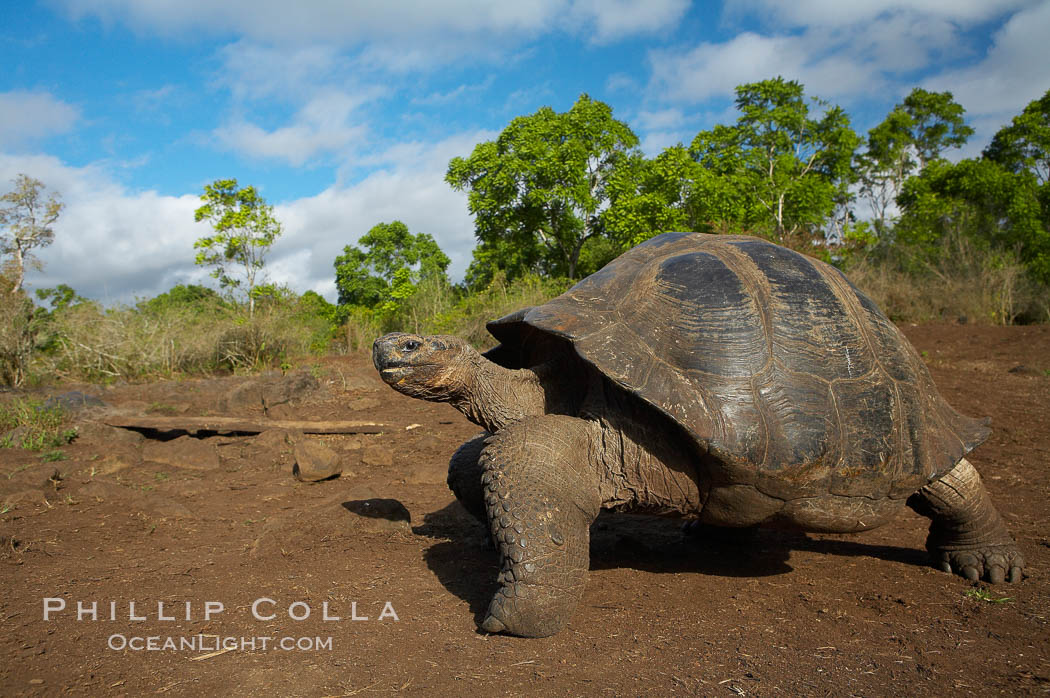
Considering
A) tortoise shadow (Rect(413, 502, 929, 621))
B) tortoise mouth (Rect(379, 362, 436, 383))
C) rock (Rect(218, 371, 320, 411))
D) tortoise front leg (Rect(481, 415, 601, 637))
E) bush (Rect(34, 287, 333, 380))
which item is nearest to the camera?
tortoise front leg (Rect(481, 415, 601, 637))

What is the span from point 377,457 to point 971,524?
5.65 metres

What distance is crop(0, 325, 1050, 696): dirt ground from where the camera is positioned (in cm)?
257

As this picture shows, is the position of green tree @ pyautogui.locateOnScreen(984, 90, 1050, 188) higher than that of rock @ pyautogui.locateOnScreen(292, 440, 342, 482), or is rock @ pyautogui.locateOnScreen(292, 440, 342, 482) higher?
green tree @ pyautogui.locateOnScreen(984, 90, 1050, 188)

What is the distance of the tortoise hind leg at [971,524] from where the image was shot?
149 inches

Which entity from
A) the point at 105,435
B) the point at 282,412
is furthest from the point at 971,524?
the point at 105,435

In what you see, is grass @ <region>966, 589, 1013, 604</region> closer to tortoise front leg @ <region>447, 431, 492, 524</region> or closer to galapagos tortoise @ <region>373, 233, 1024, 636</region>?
galapagos tortoise @ <region>373, 233, 1024, 636</region>

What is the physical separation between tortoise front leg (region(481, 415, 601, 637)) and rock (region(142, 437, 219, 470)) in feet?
18.0

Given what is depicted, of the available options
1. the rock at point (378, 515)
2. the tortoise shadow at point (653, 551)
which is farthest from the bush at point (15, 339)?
the tortoise shadow at point (653, 551)

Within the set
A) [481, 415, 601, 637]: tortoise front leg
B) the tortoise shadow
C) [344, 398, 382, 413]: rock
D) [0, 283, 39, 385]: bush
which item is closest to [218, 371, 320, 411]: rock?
[344, 398, 382, 413]: rock

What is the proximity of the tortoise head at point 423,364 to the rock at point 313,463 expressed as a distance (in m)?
3.32

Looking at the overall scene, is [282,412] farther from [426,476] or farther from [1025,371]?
[1025,371]

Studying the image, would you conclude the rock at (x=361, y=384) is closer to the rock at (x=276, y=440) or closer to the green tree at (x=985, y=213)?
the rock at (x=276, y=440)

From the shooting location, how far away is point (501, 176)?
2636cm

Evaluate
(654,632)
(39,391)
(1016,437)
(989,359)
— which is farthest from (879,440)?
(39,391)
